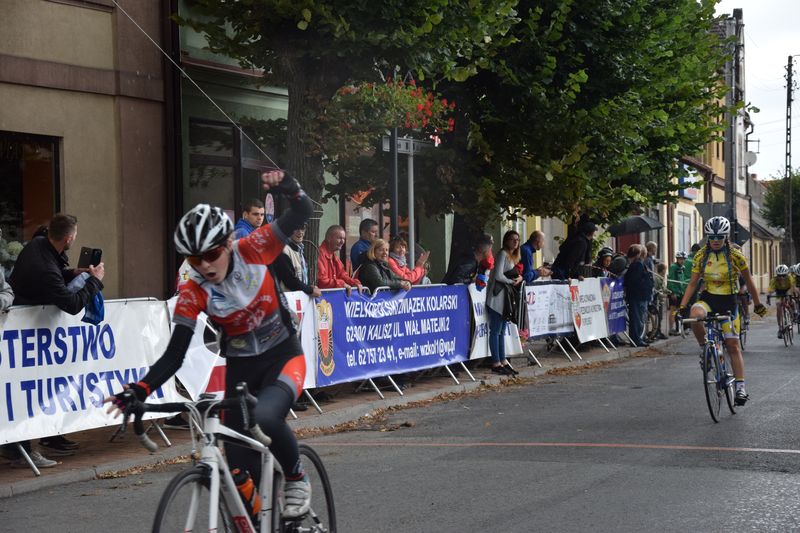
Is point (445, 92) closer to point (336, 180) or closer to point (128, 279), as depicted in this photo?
point (336, 180)

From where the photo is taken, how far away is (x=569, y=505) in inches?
285

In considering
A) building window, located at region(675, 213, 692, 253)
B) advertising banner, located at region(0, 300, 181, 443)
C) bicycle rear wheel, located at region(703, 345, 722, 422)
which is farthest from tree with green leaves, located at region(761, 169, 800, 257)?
advertising banner, located at region(0, 300, 181, 443)

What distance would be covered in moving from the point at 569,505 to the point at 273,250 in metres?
2.96

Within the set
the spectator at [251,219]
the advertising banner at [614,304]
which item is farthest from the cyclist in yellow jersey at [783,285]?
the spectator at [251,219]

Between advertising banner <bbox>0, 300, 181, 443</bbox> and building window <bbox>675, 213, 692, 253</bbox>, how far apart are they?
43.3 m

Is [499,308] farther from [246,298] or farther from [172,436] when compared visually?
[246,298]

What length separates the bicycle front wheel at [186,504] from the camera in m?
4.44

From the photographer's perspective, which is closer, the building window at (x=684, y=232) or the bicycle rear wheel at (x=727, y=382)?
the bicycle rear wheel at (x=727, y=382)

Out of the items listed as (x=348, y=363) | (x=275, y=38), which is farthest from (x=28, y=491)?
(x=275, y=38)

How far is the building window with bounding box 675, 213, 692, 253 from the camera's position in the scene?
170 feet

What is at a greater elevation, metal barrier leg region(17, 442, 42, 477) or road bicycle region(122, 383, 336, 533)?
road bicycle region(122, 383, 336, 533)

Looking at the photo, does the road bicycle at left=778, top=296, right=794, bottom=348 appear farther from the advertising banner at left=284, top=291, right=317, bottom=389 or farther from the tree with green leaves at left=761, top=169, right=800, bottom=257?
the tree with green leaves at left=761, top=169, right=800, bottom=257

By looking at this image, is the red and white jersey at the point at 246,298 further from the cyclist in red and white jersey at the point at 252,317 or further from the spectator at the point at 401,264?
the spectator at the point at 401,264

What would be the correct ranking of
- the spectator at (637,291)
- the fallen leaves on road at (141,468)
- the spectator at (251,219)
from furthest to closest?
the spectator at (637,291) < the spectator at (251,219) < the fallen leaves on road at (141,468)
